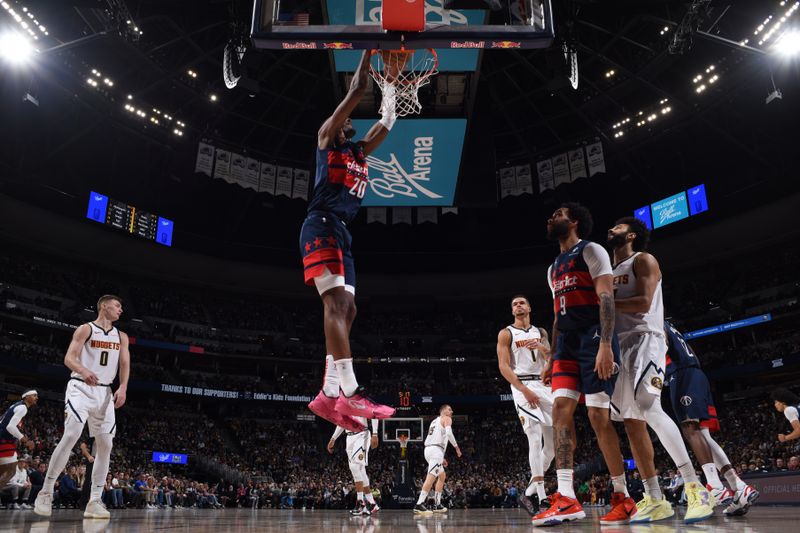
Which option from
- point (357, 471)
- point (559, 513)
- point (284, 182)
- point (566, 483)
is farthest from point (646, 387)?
point (284, 182)

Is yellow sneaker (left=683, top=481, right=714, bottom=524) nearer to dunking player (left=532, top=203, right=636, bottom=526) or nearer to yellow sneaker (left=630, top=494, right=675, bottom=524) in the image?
yellow sneaker (left=630, top=494, right=675, bottom=524)

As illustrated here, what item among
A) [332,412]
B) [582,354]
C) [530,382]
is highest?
[530,382]

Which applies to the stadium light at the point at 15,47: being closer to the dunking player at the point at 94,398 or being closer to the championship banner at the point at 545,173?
the dunking player at the point at 94,398

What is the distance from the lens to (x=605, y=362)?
15.5 feet

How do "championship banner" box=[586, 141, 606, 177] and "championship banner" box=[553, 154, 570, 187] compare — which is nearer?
"championship banner" box=[586, 141, 606, 177]

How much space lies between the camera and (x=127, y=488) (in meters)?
19.5

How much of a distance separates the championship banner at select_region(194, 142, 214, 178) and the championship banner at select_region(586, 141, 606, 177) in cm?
1753

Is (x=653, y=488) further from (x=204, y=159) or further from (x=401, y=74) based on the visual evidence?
(x=204, y=159)

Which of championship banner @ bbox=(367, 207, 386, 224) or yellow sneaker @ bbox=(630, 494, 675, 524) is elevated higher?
championship banner @ bbox=(367, 207, 386, 224)

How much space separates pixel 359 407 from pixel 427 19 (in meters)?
4.80

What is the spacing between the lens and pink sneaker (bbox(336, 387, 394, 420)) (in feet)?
15.8

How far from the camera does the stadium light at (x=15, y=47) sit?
1764 cm

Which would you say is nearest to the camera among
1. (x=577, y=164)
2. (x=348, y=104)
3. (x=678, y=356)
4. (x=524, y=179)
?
(x=348, y=104)

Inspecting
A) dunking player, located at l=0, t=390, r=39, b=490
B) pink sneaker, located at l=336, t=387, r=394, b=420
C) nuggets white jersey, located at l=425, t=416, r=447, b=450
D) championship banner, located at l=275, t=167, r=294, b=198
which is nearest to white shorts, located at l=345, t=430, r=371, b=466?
nuggets white jersey, located at l=425, t=416, r=447, b=450
